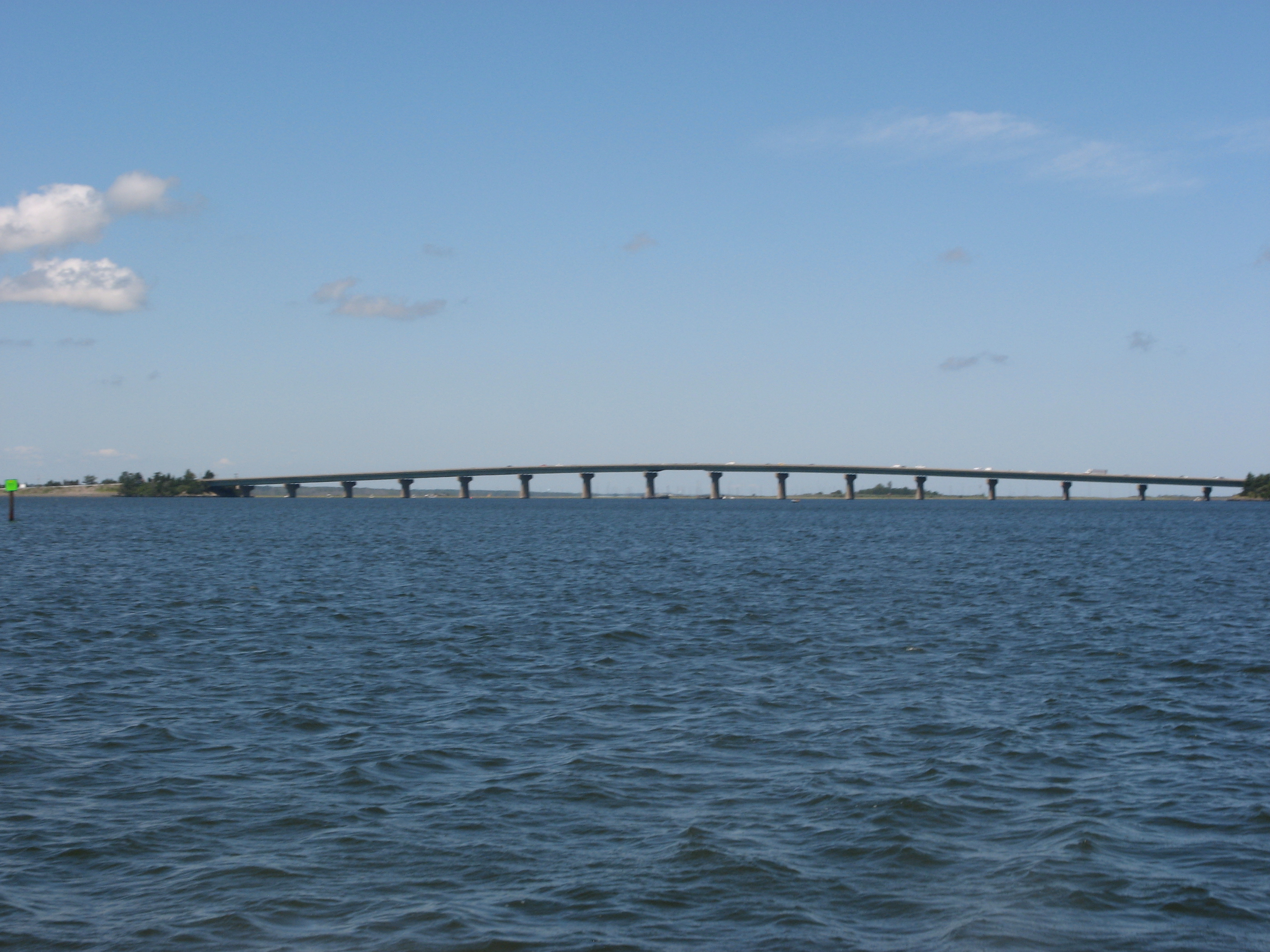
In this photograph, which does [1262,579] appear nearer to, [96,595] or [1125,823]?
[1125,823]

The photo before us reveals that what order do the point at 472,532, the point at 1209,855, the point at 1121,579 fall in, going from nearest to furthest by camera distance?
the point at 1209,855, the point at 1121,579, the point at 472,532

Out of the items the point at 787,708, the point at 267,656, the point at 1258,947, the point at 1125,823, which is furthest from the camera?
the point at 267,656

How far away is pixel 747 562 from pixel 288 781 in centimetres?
5238

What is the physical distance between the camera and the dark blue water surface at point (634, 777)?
12398 mm

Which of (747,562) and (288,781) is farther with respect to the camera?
(747,562)

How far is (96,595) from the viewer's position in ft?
151

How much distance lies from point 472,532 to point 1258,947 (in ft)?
352

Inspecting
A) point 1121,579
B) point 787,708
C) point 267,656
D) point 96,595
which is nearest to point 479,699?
point 787,708

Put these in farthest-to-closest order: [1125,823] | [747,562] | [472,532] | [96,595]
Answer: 1. [472,532]
2. [747,562]
3. [96,595]
4. [1125,823]

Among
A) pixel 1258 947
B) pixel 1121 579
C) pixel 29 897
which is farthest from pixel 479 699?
pixel 1121 579

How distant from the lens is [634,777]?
17734 mm

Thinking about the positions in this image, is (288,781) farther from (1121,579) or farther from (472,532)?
(472,532)

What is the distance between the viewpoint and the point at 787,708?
75.3 ft

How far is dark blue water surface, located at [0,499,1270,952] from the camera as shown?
488 inches
